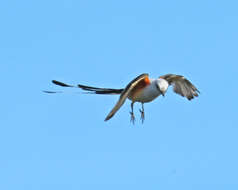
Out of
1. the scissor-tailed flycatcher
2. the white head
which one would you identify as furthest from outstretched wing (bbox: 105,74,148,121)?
the white head

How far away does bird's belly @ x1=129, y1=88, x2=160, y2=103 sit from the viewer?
1299cm

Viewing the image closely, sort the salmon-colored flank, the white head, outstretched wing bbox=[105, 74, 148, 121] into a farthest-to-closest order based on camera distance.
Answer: the salmon-colored flank, the white head, outstretched wing bbox=[105, 74, 148, 121]

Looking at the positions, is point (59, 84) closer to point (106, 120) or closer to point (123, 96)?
point (123, 96)

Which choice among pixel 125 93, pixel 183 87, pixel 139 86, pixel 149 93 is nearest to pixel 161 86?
pixel 149 93

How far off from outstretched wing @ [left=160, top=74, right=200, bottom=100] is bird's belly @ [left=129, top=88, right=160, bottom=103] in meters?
1.68

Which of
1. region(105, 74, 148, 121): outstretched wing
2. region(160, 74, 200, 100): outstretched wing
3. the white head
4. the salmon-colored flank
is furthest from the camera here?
region(160, 74, 200, 100): outstretched wing

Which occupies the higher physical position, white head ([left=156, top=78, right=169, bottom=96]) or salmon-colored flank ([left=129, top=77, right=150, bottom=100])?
salmon-colored flank ([left=129, top=77, right=150, bottom=100])

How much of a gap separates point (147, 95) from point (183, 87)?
245 centimetres

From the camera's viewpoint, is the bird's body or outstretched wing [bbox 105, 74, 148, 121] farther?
the bird's body

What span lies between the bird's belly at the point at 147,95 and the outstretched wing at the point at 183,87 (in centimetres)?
168

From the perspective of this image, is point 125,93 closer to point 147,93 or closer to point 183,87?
point 147,93

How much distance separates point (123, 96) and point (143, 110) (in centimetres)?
158

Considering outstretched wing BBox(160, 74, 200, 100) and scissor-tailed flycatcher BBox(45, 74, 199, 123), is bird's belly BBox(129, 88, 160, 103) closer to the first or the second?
scissor-tailed flycatcher BBox(45, 74, 199, 123)

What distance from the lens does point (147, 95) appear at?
13.1 m
